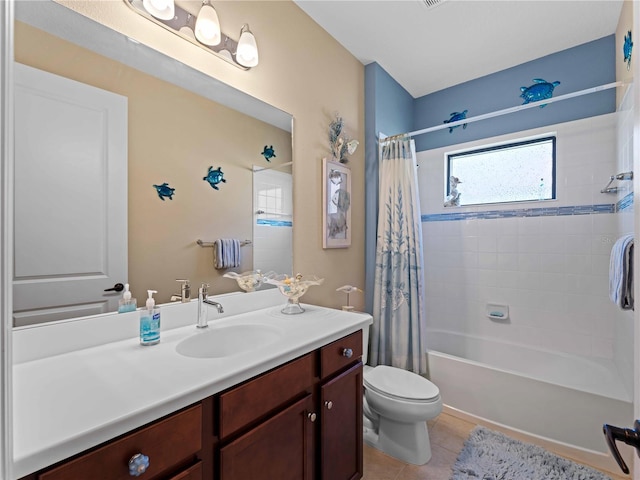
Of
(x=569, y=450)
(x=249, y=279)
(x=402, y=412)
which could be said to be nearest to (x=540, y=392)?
(x=569, y=450)

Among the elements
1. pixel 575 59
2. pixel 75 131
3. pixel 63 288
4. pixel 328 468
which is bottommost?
pixel 328 468

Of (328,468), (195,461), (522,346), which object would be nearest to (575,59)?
(522,346)

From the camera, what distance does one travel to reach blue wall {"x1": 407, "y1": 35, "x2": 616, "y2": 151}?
2211mm

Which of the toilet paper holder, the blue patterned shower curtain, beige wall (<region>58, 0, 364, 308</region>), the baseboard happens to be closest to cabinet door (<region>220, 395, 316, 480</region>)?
beige wall (<region>58, 0, 364, 308</region>)

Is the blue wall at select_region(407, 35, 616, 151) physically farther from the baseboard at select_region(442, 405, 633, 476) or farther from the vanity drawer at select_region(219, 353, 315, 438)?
the vanity drawer at select_region(219, 353, 315, 438)

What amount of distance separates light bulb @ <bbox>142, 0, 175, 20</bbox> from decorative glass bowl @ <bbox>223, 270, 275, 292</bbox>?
1.10 meters

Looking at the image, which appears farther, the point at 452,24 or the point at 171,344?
the point at 452,24

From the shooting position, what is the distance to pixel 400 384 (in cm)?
184

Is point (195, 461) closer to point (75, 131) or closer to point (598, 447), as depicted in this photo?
point (75, 131)

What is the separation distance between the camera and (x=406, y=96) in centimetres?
296

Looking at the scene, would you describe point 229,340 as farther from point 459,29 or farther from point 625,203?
point 459,29

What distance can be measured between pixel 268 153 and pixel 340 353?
1.10 meters

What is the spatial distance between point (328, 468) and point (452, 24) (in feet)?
8.71

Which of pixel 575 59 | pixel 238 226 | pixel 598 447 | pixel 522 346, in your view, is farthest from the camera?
pixel 522 346
